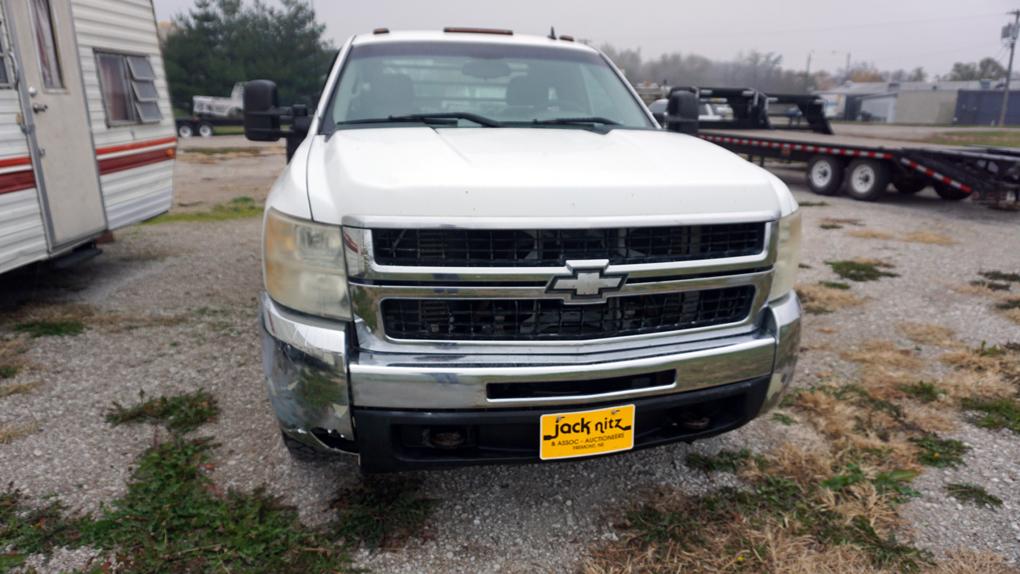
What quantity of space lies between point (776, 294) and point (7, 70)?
199 inches

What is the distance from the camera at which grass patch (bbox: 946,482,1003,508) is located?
2.87 meters

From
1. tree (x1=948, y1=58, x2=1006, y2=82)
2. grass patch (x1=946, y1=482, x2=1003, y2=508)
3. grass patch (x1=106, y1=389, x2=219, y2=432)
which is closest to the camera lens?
grass patch (x1=946, y1=482, x2=1003, y2=508)

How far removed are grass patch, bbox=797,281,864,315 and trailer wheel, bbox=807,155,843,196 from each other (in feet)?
21.1

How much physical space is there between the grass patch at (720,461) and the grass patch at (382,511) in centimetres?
124

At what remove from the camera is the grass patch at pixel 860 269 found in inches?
257

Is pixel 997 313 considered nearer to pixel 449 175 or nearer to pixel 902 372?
pixel 902 372

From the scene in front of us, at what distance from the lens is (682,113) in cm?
440

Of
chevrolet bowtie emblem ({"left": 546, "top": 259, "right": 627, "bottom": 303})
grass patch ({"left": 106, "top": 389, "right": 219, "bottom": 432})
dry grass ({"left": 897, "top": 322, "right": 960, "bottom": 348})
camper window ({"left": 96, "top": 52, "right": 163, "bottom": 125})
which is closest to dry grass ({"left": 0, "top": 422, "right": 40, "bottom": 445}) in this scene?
grass patch ({"left": 106, "top": 389, "right": 219, "bottom": 432})

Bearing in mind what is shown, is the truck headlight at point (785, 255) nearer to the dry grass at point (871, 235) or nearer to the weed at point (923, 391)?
the weed at point (923, 391)

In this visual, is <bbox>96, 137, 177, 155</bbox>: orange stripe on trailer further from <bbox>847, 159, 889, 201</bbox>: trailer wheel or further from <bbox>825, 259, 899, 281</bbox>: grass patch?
<bbox>847, 159, 889, 201</bbox>: trailer wheel

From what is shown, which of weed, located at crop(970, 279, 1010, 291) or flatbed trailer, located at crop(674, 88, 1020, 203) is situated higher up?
flatbed trailer, located at crop(674, 88, 1020, 203)

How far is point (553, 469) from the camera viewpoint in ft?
10.3

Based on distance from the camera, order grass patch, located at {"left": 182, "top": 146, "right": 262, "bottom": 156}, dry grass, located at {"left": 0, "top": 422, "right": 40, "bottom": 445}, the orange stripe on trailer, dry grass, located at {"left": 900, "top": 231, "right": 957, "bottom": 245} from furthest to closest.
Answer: grass patch, located at {"left": 182, "top": 146, "right": 262, "bottom": 156} < dry grass, located at {"left": 900, "top": 231, "right": 957, "bottom": 245} < the orange stripe on trailer < dry grass, located at {"left": 0, "top": 422, "right": 40, "bottom": 445}

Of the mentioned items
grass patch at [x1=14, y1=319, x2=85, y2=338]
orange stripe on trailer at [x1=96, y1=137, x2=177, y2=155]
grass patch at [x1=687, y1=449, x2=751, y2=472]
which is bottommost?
grass patch at [x1=687, y1=449, x2=751, y2=472]
